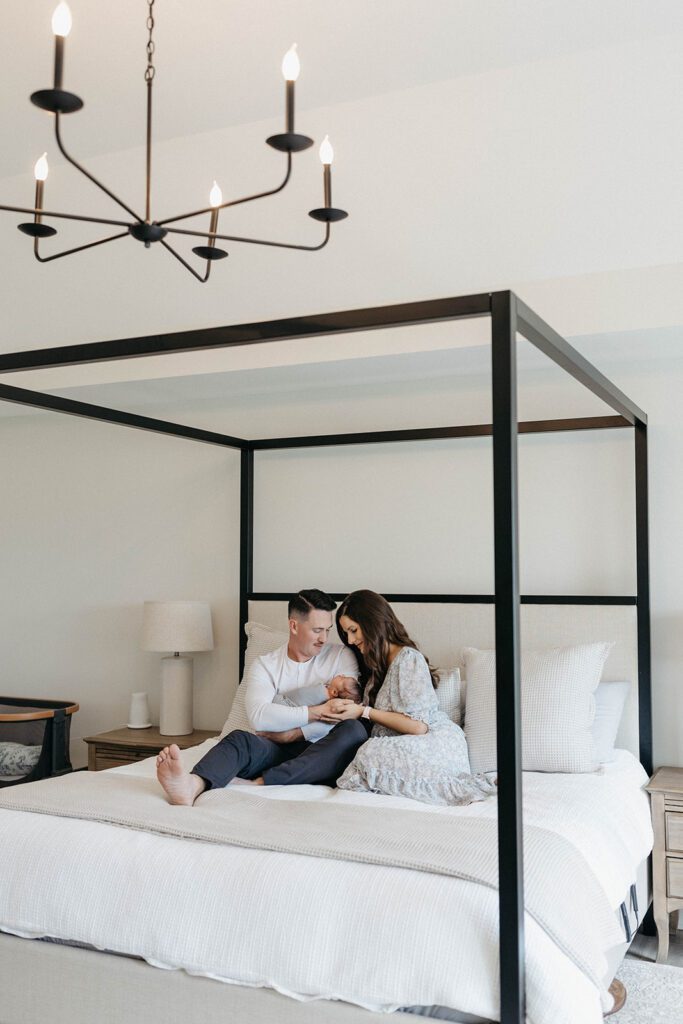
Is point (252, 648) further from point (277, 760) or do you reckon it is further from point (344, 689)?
point (277, 760)

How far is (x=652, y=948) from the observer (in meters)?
3.66

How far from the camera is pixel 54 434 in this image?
18.4ft

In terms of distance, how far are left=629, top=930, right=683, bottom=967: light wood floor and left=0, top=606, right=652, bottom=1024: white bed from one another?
2.54 ft

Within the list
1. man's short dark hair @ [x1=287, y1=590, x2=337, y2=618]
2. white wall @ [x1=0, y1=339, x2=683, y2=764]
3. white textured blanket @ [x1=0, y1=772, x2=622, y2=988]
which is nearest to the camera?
white textured blanket @ [x1=0, y1=772, x2=622, y2=988]

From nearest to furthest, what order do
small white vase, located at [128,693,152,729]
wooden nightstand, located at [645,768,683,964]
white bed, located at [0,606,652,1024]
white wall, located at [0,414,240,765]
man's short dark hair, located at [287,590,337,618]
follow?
1. white bed, located at [0,606,652,1024]
2. wooden nightstand, located at [645,768,683,964]
3. man's short dark hair, located at [287,590,337,618]
4. small white vase, located at [128,693,152,729]
5. white wall, located at [0,414,240,765]

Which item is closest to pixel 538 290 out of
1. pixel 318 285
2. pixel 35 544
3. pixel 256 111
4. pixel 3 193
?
pixel 318 285

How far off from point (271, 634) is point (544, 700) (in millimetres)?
1342

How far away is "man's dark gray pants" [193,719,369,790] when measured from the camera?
3307mm

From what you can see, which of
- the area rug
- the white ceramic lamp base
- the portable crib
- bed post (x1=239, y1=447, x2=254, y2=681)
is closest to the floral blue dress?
the area rug

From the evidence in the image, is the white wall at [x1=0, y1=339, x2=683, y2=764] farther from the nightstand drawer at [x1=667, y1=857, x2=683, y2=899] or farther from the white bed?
the white bed

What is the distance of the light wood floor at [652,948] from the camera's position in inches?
140

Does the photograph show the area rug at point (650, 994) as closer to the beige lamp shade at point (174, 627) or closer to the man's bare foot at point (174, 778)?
the man's bare foot at point (174, 778)

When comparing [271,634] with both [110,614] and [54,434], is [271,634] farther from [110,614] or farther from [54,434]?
[54,434]

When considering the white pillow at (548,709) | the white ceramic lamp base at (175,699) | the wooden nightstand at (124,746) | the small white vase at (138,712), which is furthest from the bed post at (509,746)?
the small white vase at (138,712)
